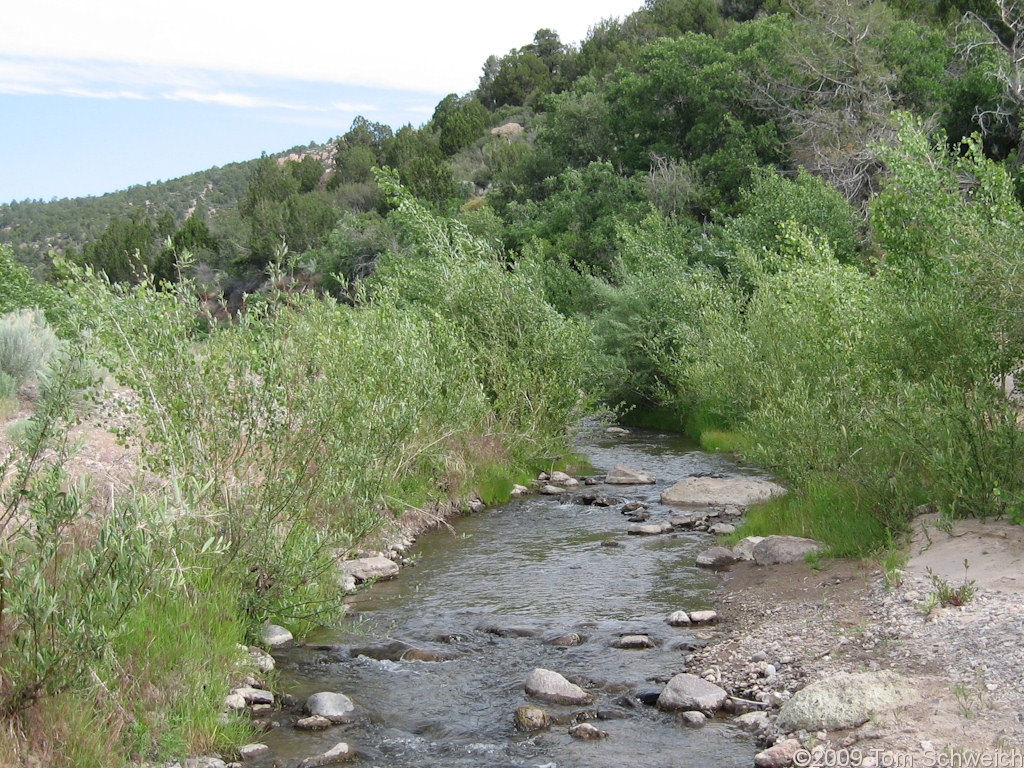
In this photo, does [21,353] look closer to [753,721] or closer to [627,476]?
[627,476]

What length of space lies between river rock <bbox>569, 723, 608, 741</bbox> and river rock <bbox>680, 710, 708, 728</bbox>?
2.17 ft

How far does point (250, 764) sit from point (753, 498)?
400 inches

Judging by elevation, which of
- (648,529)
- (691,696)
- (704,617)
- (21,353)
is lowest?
(648,529)

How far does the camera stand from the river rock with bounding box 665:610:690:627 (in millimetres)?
9477

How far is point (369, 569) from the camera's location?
1153cm

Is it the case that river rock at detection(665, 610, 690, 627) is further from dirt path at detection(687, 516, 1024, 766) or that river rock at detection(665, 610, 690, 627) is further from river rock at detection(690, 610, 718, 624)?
dirt path at detection(687, 516, 1024, 766)

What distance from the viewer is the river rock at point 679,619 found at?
31.1ft

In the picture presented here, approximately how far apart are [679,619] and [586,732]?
282 centimetres

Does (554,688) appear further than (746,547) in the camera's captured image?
No

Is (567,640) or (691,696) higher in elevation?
(691,696)

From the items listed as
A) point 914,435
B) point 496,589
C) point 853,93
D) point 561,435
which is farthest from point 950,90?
point 496,589

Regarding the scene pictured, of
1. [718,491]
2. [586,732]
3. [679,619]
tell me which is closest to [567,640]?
[679,619]

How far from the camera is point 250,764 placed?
21.5 feet

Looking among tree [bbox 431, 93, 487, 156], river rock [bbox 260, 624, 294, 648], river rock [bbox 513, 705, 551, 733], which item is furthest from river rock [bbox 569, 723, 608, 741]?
tree [bbox 431, 93, 487, 156]
